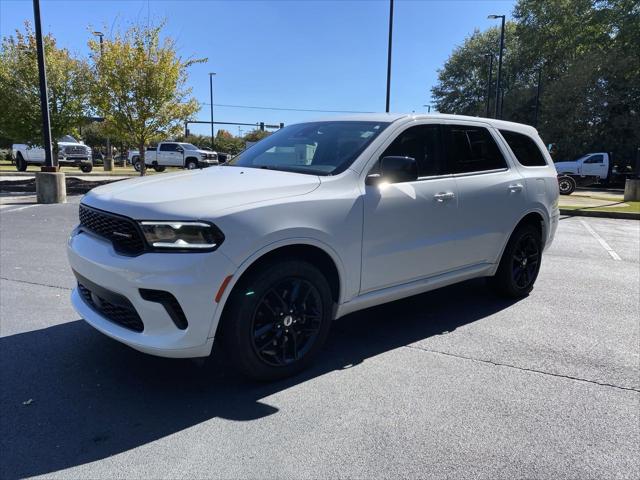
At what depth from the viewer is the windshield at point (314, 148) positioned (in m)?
3.74

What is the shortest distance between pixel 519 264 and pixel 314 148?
8.61ft

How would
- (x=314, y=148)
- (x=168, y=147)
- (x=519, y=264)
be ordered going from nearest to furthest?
(x=314, y=148) < (x=519, y=264) < (x=168, y=147)

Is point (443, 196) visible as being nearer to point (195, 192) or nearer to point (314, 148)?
point (314, 148)

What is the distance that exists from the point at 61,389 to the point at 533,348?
11.4ft

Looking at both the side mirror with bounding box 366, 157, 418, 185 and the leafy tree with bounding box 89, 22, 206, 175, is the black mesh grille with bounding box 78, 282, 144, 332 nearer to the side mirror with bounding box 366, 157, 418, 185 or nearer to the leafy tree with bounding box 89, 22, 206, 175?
the side mirror with bounding box 366, 157, 418, 185

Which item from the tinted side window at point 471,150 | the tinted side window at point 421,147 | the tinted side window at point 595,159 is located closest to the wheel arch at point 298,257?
the tinted side window at point 421,147

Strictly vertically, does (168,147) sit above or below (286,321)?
above

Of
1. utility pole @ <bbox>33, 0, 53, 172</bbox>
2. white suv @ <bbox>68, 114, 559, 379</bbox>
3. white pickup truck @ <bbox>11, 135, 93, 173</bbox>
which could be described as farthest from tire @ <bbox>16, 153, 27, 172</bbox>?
white suv @ <bbox>68, 114, 559, 379</bbox>

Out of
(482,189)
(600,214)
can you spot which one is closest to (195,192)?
(482,189)

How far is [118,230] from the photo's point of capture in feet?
9.91

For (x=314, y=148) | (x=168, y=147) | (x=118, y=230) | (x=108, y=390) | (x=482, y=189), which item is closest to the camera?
(x=118, y=230)

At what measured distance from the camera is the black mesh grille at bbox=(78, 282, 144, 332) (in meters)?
2.95

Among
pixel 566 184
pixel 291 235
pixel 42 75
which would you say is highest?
pixel 42 75

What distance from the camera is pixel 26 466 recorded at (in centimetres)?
243
